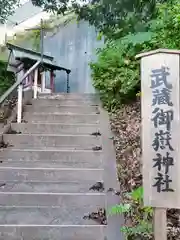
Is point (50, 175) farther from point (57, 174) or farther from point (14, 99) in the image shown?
point (14, 99)

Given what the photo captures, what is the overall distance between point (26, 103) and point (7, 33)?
48.6 feet

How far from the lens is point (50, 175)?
491cm

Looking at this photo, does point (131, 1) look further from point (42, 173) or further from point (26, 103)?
point (42, 173)

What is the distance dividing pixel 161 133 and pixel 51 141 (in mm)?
3447

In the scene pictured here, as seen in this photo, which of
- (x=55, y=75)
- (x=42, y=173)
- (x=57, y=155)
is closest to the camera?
(x=42, y=173)

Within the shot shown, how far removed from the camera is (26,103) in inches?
311

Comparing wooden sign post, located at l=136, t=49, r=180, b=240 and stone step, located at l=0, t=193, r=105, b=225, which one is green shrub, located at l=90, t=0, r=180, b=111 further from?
stone step, located at l=0, t=193, r=105, b=225

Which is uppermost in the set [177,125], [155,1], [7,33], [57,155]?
[7,33]

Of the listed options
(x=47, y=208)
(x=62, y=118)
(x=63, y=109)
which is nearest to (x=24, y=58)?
(x=63, y=109)

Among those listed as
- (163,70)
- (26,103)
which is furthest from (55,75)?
(163,70)

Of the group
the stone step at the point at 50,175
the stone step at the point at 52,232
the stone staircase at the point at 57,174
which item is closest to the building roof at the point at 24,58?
the stone staircase at the point at 57,174

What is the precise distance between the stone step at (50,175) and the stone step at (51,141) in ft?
2.98

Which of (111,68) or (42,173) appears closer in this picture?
(42,173)

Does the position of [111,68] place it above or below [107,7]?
below
